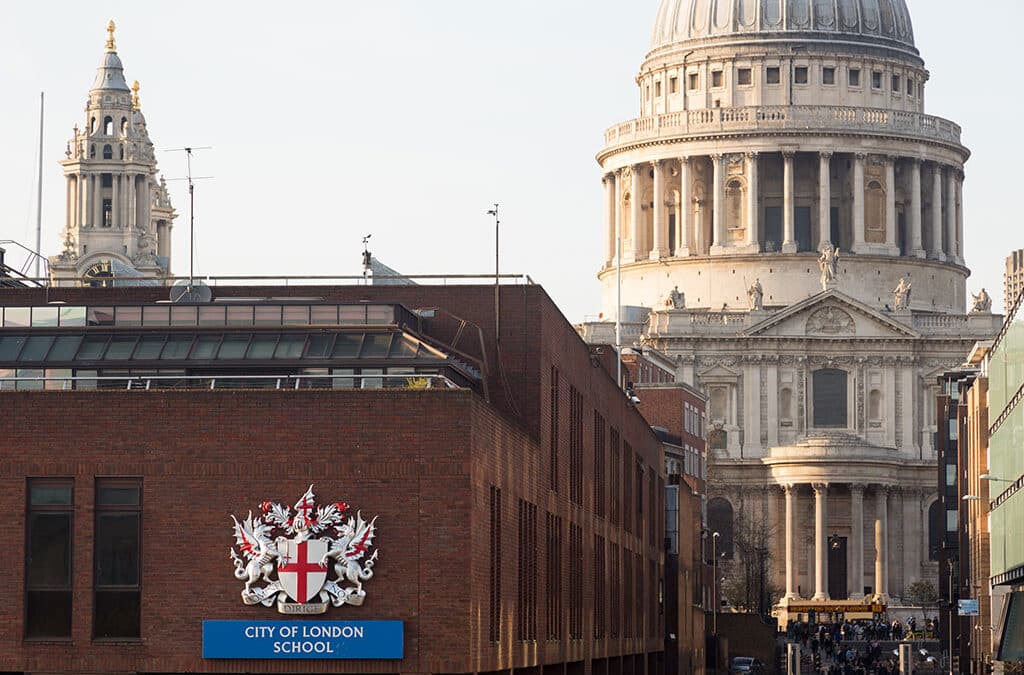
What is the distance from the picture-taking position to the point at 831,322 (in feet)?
651

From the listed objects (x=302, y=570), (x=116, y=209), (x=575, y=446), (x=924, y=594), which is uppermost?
(x=116, y=209)

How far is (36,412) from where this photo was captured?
5144cm

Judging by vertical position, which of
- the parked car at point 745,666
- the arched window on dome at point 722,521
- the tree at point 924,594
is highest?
the arched window on dome at point 722,521

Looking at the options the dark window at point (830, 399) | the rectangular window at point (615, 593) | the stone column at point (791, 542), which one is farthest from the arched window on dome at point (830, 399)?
the rectangular window at point (615, 593)

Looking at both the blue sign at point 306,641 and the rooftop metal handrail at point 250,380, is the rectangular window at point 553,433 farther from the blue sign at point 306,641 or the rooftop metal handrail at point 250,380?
the blue sign at point 306,641

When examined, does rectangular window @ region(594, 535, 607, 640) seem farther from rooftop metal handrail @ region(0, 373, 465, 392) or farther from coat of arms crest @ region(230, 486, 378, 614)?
coat of arms crest @ region(230, 486, 378, 614)

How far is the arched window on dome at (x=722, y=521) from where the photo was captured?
616 ft

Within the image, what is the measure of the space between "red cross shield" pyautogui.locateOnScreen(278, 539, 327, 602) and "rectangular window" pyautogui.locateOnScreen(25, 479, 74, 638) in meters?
4.14

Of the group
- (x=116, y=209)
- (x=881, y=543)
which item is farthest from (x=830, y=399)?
(x=116, y=209)

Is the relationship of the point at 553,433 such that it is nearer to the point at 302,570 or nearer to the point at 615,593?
the point at 302,570

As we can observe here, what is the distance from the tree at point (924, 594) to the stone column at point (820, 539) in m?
5.81

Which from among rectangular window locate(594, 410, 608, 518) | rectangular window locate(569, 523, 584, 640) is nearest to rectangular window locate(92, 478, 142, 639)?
rectangular window locate(569, 523, 584, 640)

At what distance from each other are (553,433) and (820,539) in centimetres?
12617

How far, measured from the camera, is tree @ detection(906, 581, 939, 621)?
185 metres
